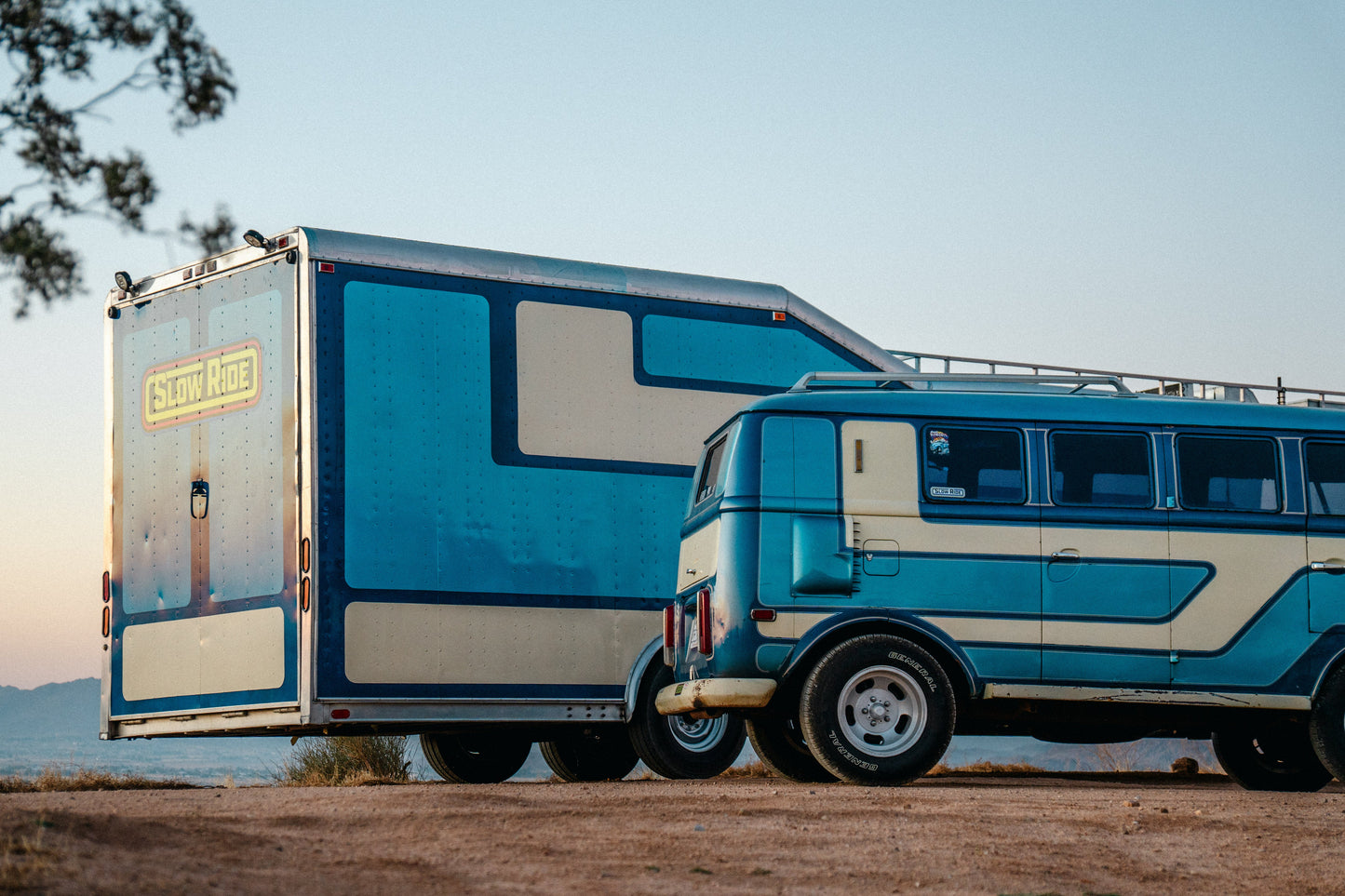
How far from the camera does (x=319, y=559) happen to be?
31.9 feet

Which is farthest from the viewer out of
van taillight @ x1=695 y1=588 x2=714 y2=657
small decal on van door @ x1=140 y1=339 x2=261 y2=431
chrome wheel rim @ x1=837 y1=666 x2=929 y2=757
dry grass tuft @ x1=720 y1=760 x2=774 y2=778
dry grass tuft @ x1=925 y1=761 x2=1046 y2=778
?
dry grass tuft @ x1=925 y1=761 x2=1046 y2=778

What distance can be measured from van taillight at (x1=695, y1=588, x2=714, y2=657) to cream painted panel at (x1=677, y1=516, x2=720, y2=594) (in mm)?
137

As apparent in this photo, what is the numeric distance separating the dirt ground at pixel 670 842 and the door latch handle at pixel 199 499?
6.47 ft

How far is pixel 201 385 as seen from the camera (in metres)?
10.6

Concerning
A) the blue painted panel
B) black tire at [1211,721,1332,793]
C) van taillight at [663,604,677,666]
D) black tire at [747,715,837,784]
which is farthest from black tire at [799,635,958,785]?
the blue painted panel

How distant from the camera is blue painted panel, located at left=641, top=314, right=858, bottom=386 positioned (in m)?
11.3

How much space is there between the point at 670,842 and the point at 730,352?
525 cm

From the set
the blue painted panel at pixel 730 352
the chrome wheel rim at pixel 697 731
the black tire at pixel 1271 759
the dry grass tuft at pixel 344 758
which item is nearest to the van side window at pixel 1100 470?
the black tire at pixel 1271 759

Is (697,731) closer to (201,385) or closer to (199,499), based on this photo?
(199,499)

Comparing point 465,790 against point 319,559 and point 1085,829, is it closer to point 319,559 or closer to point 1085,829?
point 319,559

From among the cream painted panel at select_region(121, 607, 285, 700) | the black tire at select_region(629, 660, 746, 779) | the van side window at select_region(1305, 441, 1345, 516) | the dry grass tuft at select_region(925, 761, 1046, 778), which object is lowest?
the dry grass tuft at select_region(925, 761, 1046, 778)

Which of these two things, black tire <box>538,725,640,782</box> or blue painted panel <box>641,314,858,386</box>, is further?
black tire <box>538,725,640,782</box>

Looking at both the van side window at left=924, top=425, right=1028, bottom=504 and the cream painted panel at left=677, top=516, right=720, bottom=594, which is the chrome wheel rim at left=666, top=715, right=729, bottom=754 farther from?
the van side window at left=924, top=425, right=1028, bottom=504

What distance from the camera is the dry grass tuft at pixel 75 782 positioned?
11.0 meters
